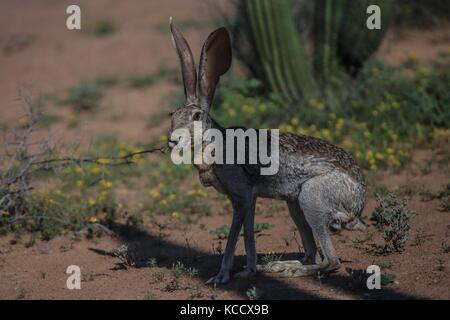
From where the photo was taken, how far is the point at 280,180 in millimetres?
6000

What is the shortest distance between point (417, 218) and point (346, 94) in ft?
11.6

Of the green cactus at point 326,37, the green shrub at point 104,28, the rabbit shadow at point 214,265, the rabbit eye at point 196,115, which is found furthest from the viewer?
the green shrub at point 104,28

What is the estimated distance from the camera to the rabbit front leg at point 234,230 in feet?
19.2

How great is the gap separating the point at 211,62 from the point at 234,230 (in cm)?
135

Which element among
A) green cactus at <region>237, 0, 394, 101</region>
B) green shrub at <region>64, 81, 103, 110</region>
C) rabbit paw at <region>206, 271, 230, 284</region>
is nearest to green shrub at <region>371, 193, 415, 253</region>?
rabbit paw at <region>206, 271, 230, 284</region>

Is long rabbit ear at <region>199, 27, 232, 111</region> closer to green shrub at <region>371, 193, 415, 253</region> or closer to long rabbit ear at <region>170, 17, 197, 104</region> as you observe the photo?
long rabbit ear at <region>170, 17, 197, 104</region>

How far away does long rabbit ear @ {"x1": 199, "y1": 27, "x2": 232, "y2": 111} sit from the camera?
5.78 meters

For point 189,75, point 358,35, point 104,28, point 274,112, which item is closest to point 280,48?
point 274,112

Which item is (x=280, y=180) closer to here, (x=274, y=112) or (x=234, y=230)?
(x=234, y=230)

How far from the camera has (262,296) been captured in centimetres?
554

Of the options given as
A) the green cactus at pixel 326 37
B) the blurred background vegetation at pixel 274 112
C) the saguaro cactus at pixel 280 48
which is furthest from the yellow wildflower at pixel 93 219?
the green cactus at pixel 326 37

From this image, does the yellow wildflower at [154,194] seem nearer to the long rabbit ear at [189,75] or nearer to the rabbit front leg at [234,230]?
the rabbit front leg at [234,230]

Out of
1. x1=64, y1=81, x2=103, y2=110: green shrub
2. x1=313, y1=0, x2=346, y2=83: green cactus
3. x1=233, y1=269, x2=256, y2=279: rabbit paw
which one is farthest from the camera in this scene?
x1=64, y1=81, x2=103, y2=110: green shrub

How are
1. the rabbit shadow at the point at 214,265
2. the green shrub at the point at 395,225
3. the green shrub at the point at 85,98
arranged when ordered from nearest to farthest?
the rabbit shadow at the point at 214,265, the green shrub at the point at 395,225, the green shrub at the point at 85,98
